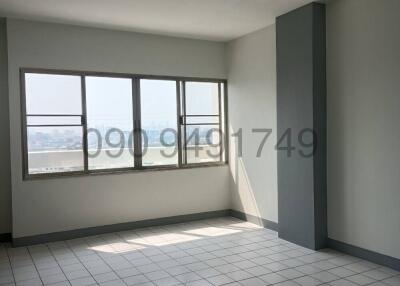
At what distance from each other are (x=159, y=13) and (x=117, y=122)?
1.64 metres

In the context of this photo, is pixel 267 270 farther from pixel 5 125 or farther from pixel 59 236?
pixel 5 125

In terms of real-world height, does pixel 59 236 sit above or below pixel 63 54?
below

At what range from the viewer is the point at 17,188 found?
4.63 m

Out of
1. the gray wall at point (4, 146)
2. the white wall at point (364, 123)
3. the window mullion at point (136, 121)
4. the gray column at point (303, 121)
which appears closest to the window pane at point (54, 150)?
the gray wall at point (4, 146)

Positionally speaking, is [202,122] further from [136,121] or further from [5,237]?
[5,237]

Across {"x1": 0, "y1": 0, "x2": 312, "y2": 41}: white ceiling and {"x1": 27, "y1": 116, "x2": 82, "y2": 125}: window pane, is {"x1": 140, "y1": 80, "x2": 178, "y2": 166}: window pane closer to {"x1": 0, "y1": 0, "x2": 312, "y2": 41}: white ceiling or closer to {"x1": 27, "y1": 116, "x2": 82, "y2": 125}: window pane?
{"x1": 0, "y1": 0, "x2": 312, "y2": 41}: white ceiling

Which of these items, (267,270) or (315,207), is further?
(315,207)

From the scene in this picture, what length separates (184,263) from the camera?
13.0 ft

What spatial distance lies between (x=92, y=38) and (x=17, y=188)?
2148 millimetres

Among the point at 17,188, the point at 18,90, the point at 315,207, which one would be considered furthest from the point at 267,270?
the point at 18,90

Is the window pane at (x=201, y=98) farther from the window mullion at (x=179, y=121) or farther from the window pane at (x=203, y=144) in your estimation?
the window pane at (x=203, y=144)

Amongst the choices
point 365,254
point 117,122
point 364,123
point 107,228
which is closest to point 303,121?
point 364,123

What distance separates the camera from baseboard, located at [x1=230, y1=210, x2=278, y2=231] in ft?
16.9

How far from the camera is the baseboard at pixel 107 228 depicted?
471cm
